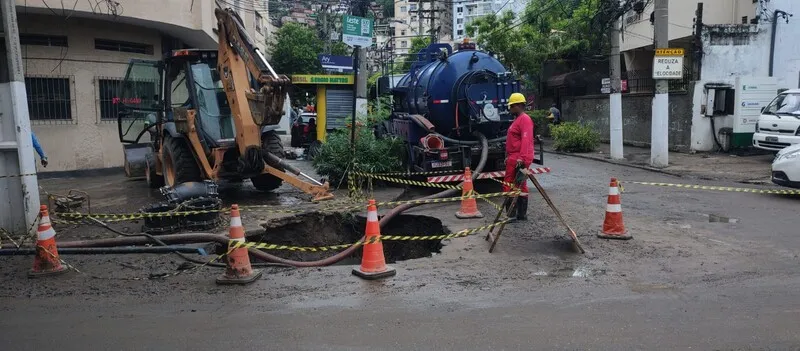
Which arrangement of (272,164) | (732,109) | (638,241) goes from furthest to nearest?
1. (732,109)
2. (272,164)
3. (638,241)

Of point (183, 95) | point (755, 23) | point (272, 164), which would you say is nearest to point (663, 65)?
point (755, 23)

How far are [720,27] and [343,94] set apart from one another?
481 inches

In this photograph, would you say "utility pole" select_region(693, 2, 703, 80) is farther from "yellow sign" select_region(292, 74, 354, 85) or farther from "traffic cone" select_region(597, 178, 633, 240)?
"traffic cone" select_region(597, 178, 633, 240)

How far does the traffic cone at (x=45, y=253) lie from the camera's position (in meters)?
6.59

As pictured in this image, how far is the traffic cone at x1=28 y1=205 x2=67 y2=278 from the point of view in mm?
6586

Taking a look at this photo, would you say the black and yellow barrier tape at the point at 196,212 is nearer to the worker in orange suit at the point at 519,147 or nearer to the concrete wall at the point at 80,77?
the worker in orange suit at the point at 519,147

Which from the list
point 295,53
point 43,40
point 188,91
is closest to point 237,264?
point 188,91

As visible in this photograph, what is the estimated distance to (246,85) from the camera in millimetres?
10195

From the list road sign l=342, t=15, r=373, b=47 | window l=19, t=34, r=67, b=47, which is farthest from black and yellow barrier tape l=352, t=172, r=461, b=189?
window l=19, t=34, r=67, b=47

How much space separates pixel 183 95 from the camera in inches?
442

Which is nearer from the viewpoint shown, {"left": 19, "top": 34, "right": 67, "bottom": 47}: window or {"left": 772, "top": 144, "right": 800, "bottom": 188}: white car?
{"left": 772, "top": 144, "right": 800, "bottom": 188}: white car

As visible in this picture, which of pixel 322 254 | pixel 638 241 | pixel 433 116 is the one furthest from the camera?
pixel 433 116

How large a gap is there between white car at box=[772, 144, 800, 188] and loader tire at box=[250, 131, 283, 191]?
8996 mm

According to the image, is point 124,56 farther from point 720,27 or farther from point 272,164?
point 720,27
